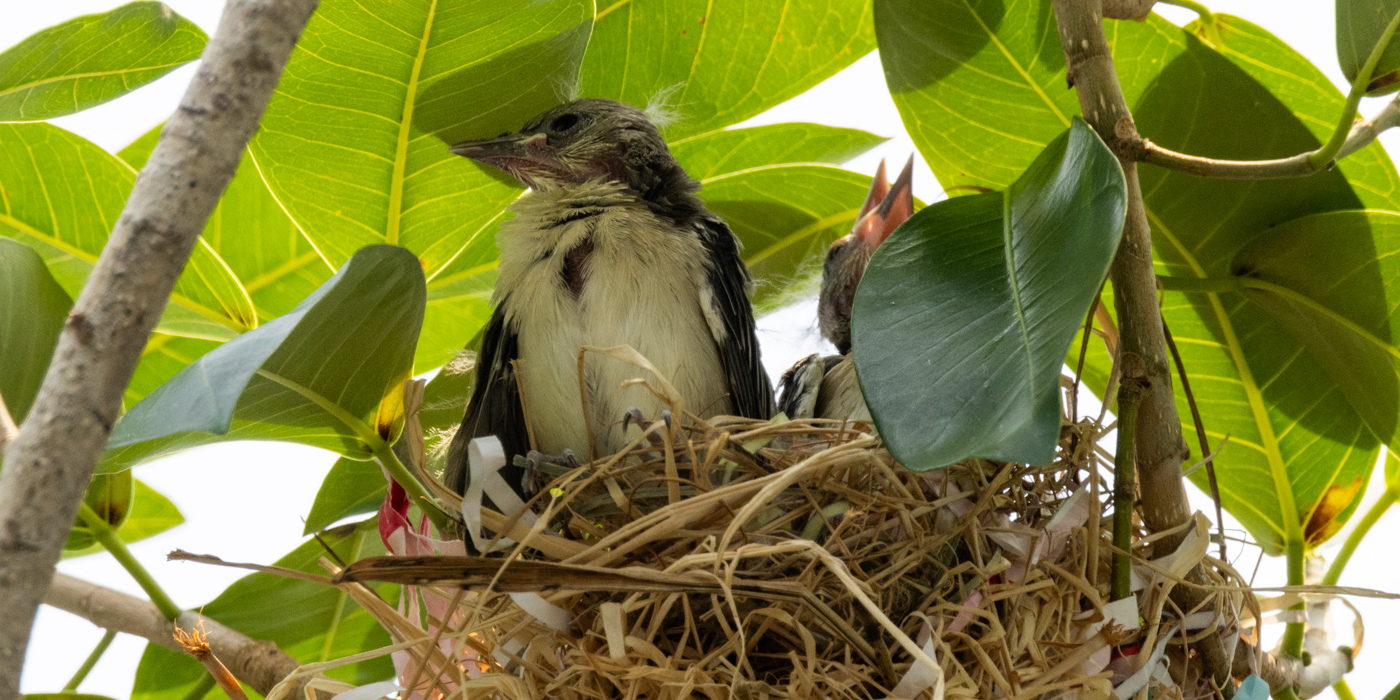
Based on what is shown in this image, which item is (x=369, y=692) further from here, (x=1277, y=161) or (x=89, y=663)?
(x=1277, y=161)

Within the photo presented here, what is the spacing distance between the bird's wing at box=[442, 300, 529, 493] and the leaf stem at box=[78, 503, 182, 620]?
1.10ft

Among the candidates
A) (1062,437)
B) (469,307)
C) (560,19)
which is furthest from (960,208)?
(469,307)

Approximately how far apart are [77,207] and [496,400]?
60cm

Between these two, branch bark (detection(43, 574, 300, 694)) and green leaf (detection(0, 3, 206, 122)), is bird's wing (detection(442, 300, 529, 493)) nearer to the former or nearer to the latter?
branch bark (detection(43, 574, 300, 694))

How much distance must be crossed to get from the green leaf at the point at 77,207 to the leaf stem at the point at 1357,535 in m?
1.30

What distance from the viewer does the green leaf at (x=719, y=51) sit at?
54.1 inches

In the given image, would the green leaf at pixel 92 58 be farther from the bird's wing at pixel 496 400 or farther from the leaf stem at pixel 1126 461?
the leaf stem at pixel 1126 461

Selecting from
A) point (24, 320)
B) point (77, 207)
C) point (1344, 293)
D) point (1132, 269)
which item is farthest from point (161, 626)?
point (1344, 293)

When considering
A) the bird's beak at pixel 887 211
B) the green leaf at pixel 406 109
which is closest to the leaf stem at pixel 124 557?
the green leaf at pixel 406 109

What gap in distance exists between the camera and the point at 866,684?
2.90 ft

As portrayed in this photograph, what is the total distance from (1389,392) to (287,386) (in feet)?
3.70

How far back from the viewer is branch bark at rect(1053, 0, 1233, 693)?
91cm

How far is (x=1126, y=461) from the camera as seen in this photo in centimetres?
92

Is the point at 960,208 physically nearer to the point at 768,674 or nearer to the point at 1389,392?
the point at 768,674
